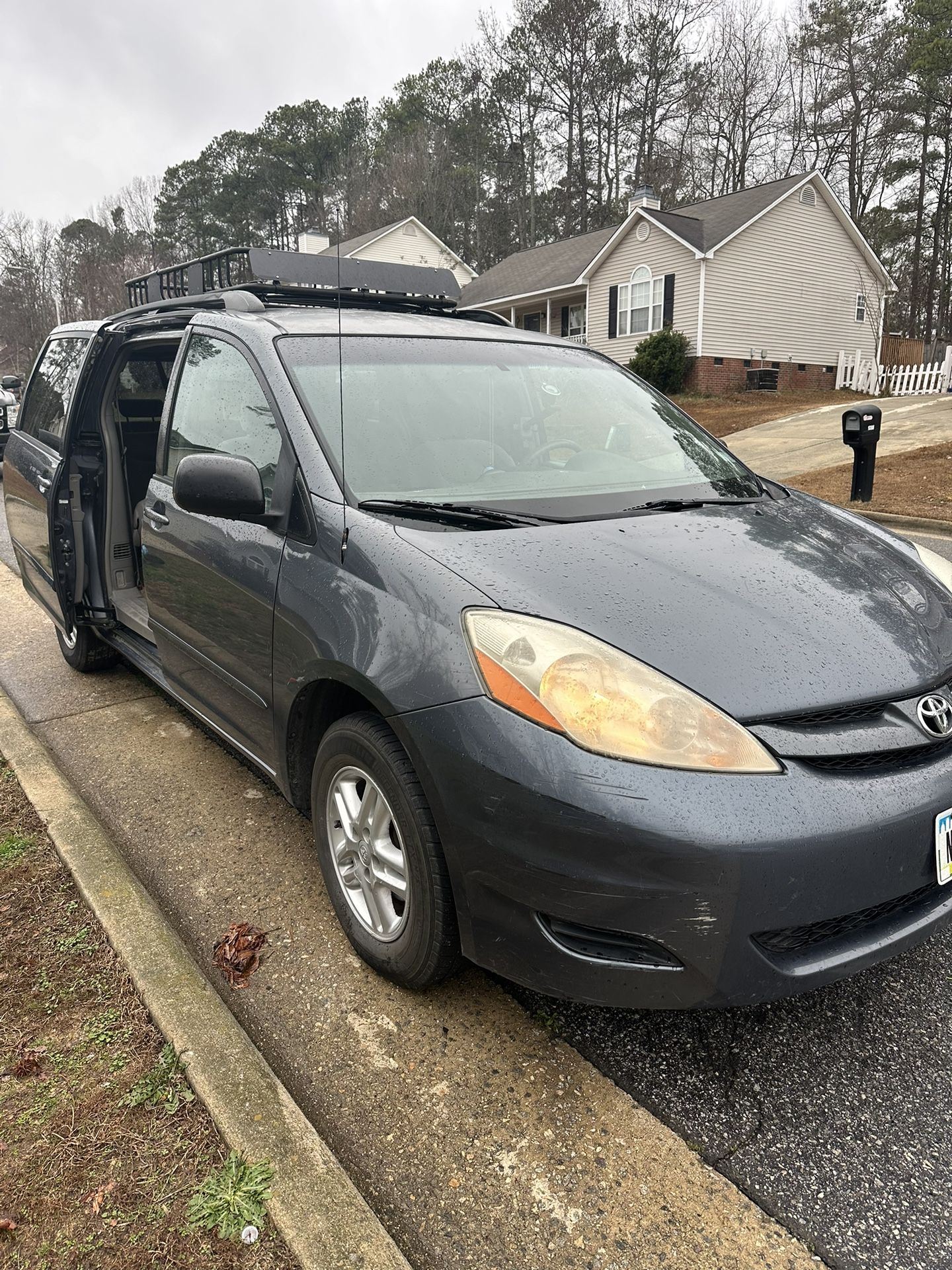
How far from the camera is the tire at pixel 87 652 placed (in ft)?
15.5

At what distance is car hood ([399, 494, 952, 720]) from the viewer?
72.7 inches

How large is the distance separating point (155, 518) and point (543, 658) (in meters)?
2.19

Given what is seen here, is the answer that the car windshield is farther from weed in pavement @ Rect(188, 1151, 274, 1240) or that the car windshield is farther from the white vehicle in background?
the white vehicle in background

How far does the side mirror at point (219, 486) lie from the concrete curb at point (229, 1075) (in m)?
1.19

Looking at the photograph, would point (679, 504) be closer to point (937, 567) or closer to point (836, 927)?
point (937, 567)

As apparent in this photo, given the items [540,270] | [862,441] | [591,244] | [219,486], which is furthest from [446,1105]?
[540,270]

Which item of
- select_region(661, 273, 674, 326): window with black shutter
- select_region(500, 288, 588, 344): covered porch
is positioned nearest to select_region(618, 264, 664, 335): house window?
select_region(661, 273, 674, 326): window with black shutter

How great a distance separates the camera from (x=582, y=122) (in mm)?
39375

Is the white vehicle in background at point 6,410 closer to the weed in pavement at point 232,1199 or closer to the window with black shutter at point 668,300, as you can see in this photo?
the weed in pavement at point 232,1199

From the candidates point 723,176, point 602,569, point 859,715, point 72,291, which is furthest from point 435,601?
point 72,291

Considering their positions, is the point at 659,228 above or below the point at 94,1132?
above

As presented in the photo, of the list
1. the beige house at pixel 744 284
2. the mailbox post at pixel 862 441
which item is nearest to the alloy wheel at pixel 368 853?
the mailbox post at pixel 862 441

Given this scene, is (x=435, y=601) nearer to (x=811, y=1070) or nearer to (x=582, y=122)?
(x=811, y=1070)

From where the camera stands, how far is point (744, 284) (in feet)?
81.5
